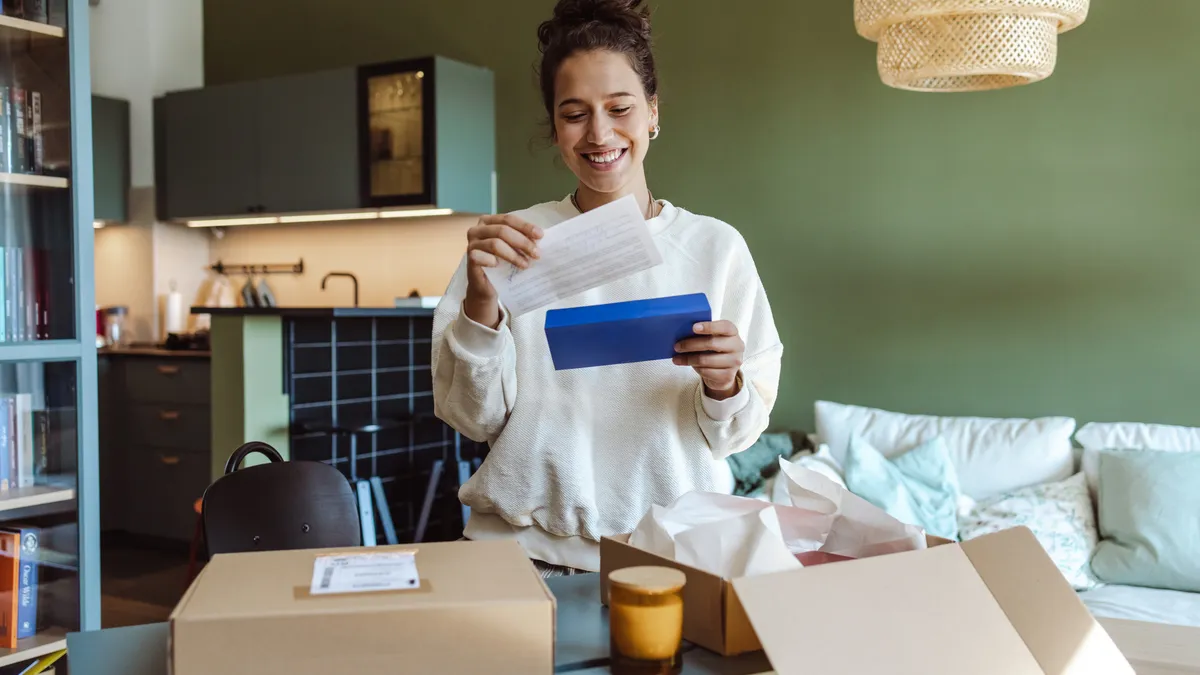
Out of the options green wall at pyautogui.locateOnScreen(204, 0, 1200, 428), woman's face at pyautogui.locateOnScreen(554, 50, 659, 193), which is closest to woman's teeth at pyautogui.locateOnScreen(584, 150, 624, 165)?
woman's face at pyautogui.locateOnScreen(554, 50, 659, 193)

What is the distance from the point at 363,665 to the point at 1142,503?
2706mm

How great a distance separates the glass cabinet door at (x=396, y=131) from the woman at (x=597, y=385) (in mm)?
3238

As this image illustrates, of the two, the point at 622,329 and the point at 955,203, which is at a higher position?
the point at 955,203

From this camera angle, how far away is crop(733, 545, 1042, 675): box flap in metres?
0.83

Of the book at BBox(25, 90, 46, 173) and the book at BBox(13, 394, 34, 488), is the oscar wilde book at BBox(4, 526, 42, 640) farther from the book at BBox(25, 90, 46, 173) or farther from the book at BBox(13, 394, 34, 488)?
the book at BBox(25, 90, 46, 173)

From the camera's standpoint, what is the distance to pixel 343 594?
2.73 ft

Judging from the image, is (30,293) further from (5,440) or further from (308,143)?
(308,143)

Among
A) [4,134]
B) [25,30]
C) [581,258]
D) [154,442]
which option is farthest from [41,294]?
[154,442]

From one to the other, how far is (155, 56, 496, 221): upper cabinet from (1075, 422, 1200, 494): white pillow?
273cm

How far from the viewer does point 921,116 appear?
12.1 ft

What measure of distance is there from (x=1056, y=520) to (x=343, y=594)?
2666 millimetres

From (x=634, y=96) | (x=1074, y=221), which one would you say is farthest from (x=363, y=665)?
(x=1074, y=221)

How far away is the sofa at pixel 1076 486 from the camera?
2826 mm

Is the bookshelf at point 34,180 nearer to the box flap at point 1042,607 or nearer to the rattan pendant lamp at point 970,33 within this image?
the rattan pendant lamp at point 970,33
